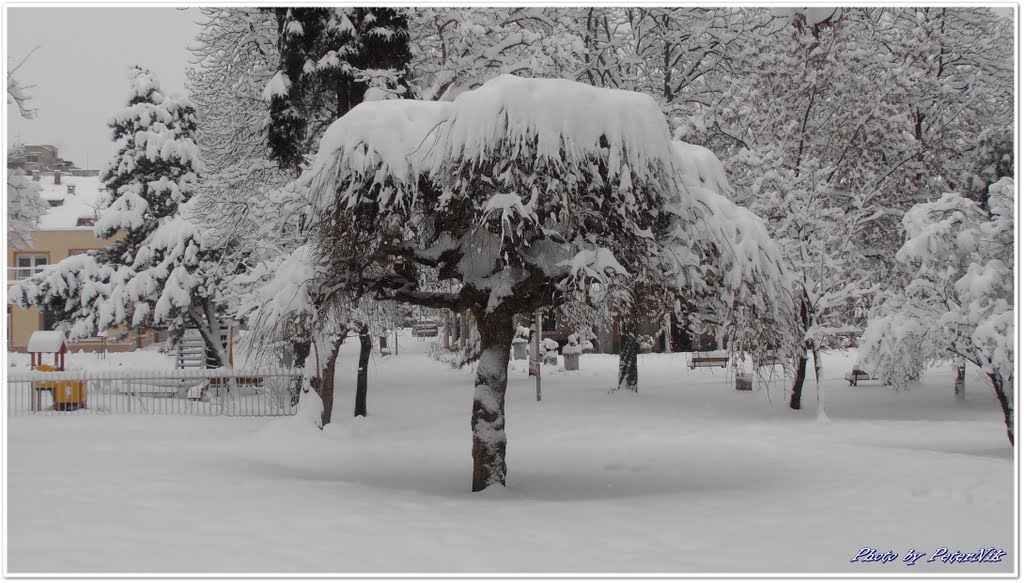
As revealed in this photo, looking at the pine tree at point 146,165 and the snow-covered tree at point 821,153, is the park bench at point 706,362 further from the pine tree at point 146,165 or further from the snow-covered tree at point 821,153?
the pine tree at point 146,165

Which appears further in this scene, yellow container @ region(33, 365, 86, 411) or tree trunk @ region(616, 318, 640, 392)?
tree trunk @ region(616, 318, 640, 392)

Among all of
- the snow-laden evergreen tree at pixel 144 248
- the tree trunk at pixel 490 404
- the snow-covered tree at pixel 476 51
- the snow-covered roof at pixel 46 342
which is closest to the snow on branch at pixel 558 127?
the tree trunk at pixel 490 404

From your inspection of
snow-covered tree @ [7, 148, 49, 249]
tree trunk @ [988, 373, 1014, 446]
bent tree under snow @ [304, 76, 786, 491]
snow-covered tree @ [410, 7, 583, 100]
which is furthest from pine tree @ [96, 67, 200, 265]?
tree trunk @ [988, 373, 1014, 446]

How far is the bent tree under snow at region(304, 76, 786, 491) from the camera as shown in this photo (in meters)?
9.67

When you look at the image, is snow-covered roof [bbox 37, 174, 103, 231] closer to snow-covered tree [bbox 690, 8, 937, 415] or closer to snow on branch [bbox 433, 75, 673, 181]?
snow-covered tree [bbox 690, 8, 937, 415]

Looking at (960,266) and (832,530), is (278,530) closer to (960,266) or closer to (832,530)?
(832,530)

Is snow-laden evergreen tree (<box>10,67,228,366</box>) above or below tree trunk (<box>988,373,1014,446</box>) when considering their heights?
above

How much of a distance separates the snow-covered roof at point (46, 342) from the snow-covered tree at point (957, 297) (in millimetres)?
20525

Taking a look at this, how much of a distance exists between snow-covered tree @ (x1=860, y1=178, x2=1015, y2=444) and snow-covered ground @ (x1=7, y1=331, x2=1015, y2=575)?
1.72m

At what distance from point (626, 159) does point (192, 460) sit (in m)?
7.85

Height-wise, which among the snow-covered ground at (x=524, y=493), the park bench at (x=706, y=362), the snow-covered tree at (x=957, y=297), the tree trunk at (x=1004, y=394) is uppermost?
the snow-covered tree at (x=957, y=297)

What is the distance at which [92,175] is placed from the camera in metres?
49.8

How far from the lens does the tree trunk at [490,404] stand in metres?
11.5

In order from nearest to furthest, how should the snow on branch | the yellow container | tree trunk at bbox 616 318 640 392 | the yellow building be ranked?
the snow on branch < the yellow container < tree trunk at bbox 616 318 640 392 < the yellow building
